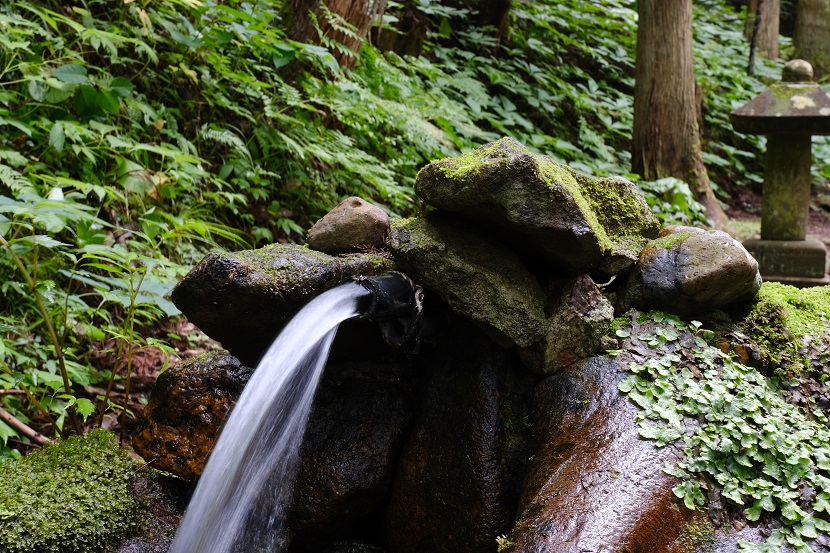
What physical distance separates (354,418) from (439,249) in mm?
917

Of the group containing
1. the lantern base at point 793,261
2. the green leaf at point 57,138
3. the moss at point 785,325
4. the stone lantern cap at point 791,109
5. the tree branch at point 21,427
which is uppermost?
the stone lantern cap at point 791,109

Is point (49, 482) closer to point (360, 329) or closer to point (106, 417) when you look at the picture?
point (106, 417)

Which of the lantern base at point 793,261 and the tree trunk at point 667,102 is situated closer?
the lantern base at point 793,261

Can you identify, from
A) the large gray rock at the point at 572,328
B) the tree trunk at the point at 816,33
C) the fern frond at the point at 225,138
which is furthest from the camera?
the tree trunk at the point at 816,33

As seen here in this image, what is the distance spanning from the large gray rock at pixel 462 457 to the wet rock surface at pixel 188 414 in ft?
2.85

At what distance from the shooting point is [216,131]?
512 cm

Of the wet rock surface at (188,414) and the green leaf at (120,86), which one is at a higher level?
the green leaf at (120,86)

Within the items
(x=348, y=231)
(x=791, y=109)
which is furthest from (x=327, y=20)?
(x=791, y=109)

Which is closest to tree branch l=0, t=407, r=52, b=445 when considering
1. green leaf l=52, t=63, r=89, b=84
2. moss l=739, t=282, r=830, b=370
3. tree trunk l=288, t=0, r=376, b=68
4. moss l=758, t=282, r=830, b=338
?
green leaf l=52, t=63, r=89, b=84

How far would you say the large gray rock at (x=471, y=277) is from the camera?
277 cm

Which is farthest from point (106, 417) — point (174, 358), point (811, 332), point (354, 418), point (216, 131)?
point (811, 332)

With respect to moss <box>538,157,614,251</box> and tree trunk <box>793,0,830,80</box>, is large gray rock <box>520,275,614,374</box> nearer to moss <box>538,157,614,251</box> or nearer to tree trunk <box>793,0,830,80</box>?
moss <box>538,157,614,251</box>

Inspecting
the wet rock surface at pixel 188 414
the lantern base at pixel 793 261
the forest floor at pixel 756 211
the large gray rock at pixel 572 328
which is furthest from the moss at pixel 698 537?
the forest floor at pixel 756 211

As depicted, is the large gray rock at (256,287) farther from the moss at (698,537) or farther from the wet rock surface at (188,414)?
the moss at (698,537)
